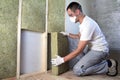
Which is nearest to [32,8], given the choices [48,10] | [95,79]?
[48,10]

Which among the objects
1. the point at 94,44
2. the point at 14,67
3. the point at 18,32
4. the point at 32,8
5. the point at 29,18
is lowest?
the point at 14,67

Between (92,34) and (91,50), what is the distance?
291mm

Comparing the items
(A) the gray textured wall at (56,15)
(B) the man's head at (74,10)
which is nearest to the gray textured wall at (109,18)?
(A) the gray textured wall at (56,15)

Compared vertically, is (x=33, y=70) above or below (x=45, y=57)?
below

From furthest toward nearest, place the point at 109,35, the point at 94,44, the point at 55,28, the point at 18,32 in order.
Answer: the point at 109,35 < the point at 55,28 < the point at 94,44 < the point at 18,32

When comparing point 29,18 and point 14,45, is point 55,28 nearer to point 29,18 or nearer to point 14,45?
point 29,18

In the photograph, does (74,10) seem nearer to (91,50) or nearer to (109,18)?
(91,50)

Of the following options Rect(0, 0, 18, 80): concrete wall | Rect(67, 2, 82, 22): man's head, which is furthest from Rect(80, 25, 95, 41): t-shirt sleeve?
Rect(0, 0, 18, 80): concrete wall

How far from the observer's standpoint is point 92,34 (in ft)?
7.09

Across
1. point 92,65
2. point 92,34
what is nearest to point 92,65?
point 92,65

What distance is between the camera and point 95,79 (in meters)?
2.07

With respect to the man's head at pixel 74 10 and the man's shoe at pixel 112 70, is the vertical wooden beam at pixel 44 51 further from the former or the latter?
the man's shoe at pixel 112 70

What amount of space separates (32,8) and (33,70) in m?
0.88

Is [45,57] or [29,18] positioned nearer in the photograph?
[29,18]
